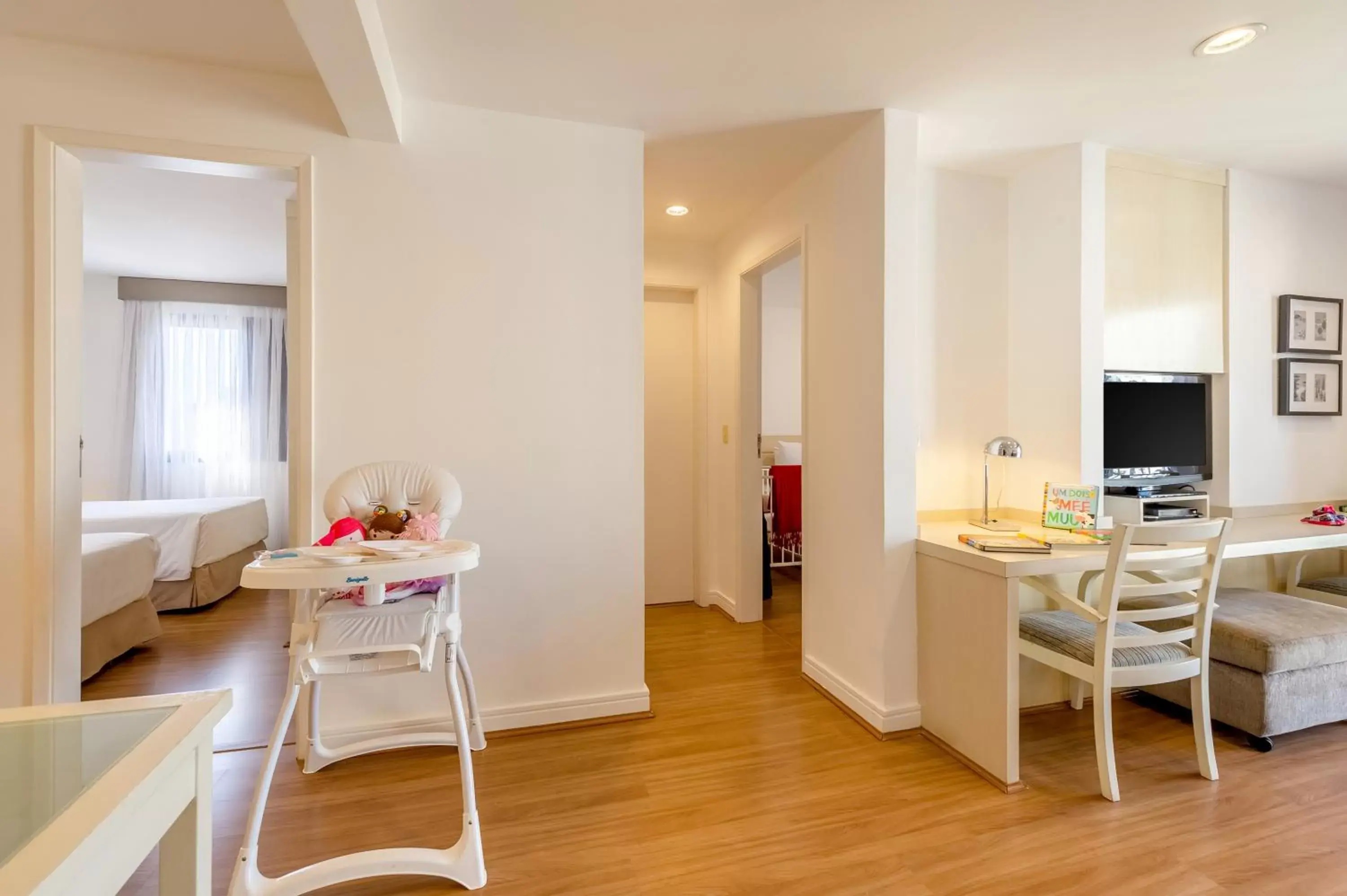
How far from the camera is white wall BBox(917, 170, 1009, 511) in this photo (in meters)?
2.89

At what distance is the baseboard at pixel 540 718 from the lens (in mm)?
2285

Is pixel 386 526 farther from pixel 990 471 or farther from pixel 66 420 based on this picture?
pixel 990 471

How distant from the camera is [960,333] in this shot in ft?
9.61

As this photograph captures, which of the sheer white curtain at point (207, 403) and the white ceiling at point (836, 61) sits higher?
the white ceiling at point (836, 61)

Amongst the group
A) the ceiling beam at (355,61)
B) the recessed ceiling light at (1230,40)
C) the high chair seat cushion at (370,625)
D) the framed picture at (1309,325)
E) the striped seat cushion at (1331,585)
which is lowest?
the striped seat cushion at (1331,585)

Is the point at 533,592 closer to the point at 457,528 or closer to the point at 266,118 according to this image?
the point at 457,528

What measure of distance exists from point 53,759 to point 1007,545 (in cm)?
245

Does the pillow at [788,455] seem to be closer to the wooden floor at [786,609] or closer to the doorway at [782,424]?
the doorway at [782,424]

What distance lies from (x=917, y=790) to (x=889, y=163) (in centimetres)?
229

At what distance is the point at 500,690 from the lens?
2.46 meters

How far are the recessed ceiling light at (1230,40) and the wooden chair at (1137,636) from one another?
1541mm

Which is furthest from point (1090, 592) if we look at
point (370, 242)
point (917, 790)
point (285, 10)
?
point (285, 10)

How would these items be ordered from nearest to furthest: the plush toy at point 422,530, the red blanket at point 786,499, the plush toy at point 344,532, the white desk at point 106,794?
the white desk at point 106,794 < the plush toy at point 344,532 < the plush toy at point 422,530 < the red blanket at point 786,499

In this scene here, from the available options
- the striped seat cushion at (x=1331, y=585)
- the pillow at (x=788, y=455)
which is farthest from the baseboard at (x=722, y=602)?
the striped seat cushion at (x=1331, y=585)
